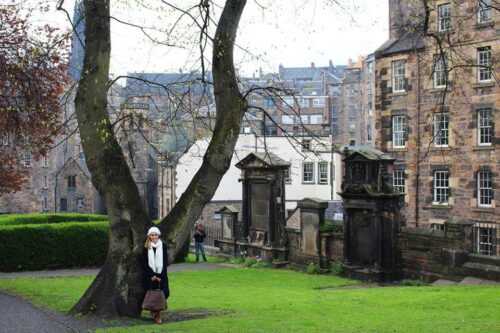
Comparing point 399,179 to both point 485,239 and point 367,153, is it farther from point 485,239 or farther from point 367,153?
point 367,153

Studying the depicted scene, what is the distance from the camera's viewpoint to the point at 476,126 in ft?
124

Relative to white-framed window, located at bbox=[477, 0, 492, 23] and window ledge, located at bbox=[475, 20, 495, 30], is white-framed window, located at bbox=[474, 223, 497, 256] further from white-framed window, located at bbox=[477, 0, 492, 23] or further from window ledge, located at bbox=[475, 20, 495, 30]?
window ledge, located at bbox=[475, 20, 495, 30]

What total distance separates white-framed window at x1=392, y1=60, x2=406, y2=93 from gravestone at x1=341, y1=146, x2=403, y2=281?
18115 mm

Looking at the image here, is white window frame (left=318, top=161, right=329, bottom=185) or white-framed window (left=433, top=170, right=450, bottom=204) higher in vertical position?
white window frame (left=318, top=161, right=329, bottom=185)

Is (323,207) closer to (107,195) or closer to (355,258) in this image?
(355,258)

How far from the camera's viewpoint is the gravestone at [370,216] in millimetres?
23078

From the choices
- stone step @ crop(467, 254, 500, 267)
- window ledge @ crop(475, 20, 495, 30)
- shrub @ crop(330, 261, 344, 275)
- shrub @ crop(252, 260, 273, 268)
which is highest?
window ledge @ crop(475, 20, 495, 30)

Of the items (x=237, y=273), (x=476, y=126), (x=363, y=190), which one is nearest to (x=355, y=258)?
(x=363, y=190)

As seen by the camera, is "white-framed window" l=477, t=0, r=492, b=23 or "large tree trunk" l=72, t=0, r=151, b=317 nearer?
"white-framed window" l=477, t=0, r=492, b=23

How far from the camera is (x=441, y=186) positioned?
3938 cm

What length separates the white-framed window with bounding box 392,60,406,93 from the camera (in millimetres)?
41406

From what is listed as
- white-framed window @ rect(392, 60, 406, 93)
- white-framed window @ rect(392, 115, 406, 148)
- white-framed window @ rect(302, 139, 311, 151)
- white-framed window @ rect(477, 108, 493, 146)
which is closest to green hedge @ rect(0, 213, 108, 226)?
white-framed window @ rect(392, 115, 406, 148)

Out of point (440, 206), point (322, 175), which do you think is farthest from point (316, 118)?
point (440, 206)

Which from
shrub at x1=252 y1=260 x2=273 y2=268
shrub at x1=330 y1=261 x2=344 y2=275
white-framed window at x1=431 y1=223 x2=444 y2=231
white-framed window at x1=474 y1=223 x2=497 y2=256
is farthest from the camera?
A: white-framed window at x1=431 y1=223 x2=444 y2=231
